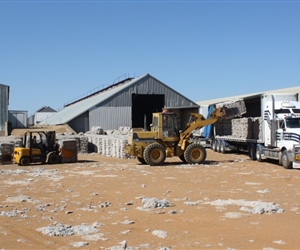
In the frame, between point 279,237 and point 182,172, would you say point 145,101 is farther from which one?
point 279,237

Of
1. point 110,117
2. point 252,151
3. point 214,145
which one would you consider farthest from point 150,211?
point 110,117

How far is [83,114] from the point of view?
41.4m

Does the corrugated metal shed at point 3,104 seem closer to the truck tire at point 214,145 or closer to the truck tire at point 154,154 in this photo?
the truck tire at point 214,145

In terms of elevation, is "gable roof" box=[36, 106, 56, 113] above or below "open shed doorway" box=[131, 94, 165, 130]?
above

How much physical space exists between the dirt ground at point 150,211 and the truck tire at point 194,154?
3.76 metres

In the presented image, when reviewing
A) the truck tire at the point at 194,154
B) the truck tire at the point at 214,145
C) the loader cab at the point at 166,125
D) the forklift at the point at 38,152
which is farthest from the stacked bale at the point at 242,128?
the forklift at the point at 38,152

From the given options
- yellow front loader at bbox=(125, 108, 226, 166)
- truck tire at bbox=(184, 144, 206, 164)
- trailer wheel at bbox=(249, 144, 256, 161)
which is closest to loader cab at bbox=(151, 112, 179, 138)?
yellow front loader at bbox=(125, 108, 226, 166)

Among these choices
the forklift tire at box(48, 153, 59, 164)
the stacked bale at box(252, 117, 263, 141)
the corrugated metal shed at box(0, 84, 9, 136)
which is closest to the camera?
the forklift tire at box(48, 153, 59, 164)

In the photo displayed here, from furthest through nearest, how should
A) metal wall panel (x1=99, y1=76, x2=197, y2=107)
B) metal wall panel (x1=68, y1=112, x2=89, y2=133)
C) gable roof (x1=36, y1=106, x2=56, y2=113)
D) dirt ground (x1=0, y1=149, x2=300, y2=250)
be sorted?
gable roof (x1=36, y1=106, x2=56, y2=113), metal wall panel (x1=99, y1=76, x2=197, y2=107), metal wall panel (x1=68, y1=112, x2=89, y2=133), dirt ground (x1=0, y1=149, x2=300, y2=250)

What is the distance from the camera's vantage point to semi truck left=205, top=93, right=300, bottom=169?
65.4ft

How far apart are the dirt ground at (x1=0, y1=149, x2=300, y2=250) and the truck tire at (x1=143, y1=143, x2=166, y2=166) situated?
3.15m

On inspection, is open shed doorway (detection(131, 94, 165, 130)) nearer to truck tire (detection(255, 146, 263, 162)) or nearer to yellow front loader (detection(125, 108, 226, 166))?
truck tire (detection(255, 146, 263, 162))

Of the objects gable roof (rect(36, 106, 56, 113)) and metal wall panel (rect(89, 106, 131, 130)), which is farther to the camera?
gable roof (rect(36, 106, 56, 113))

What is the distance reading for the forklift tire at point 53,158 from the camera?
75.1ft
